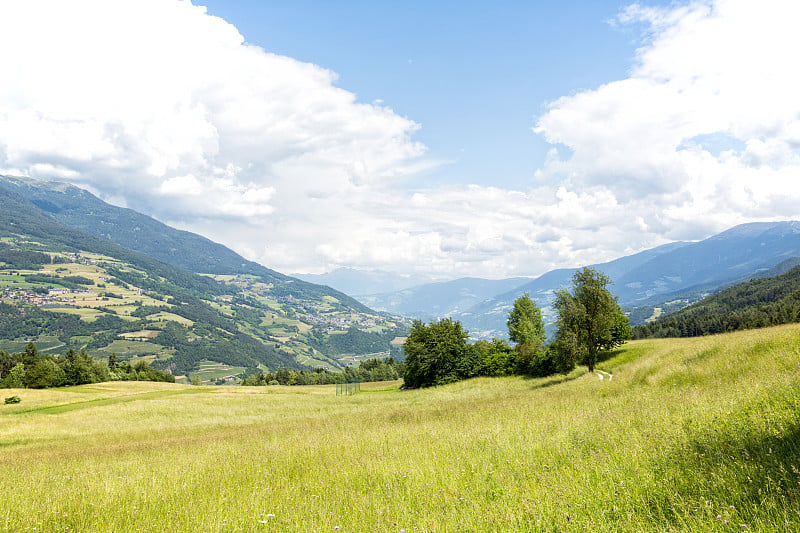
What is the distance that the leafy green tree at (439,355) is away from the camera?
70875 mm

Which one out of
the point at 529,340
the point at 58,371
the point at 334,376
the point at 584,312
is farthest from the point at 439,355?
the point at 334,376

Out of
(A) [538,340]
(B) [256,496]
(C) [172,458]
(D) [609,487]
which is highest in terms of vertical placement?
(D) [609,487]

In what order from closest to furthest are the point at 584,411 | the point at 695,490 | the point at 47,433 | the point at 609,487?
1. the point at 695,490
2. the point at 609,487
3. the point at 584,411
4. the point at 47,433

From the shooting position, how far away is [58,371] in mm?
96375

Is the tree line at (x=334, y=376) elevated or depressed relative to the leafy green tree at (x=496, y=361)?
depressed

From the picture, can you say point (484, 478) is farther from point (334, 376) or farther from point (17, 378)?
point (334, 376)

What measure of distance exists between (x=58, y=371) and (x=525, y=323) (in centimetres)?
10978

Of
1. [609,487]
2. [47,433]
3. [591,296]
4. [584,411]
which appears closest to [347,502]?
[609,487]

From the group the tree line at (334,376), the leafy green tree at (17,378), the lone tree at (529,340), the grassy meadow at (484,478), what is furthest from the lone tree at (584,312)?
the leafy green tree at (17,378)

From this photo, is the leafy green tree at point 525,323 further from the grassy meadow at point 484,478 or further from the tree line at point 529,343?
the grassy meadow at point 484,478

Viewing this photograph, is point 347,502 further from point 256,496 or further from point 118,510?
point 118,510

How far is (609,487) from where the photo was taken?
6.00 m

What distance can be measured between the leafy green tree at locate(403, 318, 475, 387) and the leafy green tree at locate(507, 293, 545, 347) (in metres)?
11.0

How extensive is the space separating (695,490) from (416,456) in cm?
609
